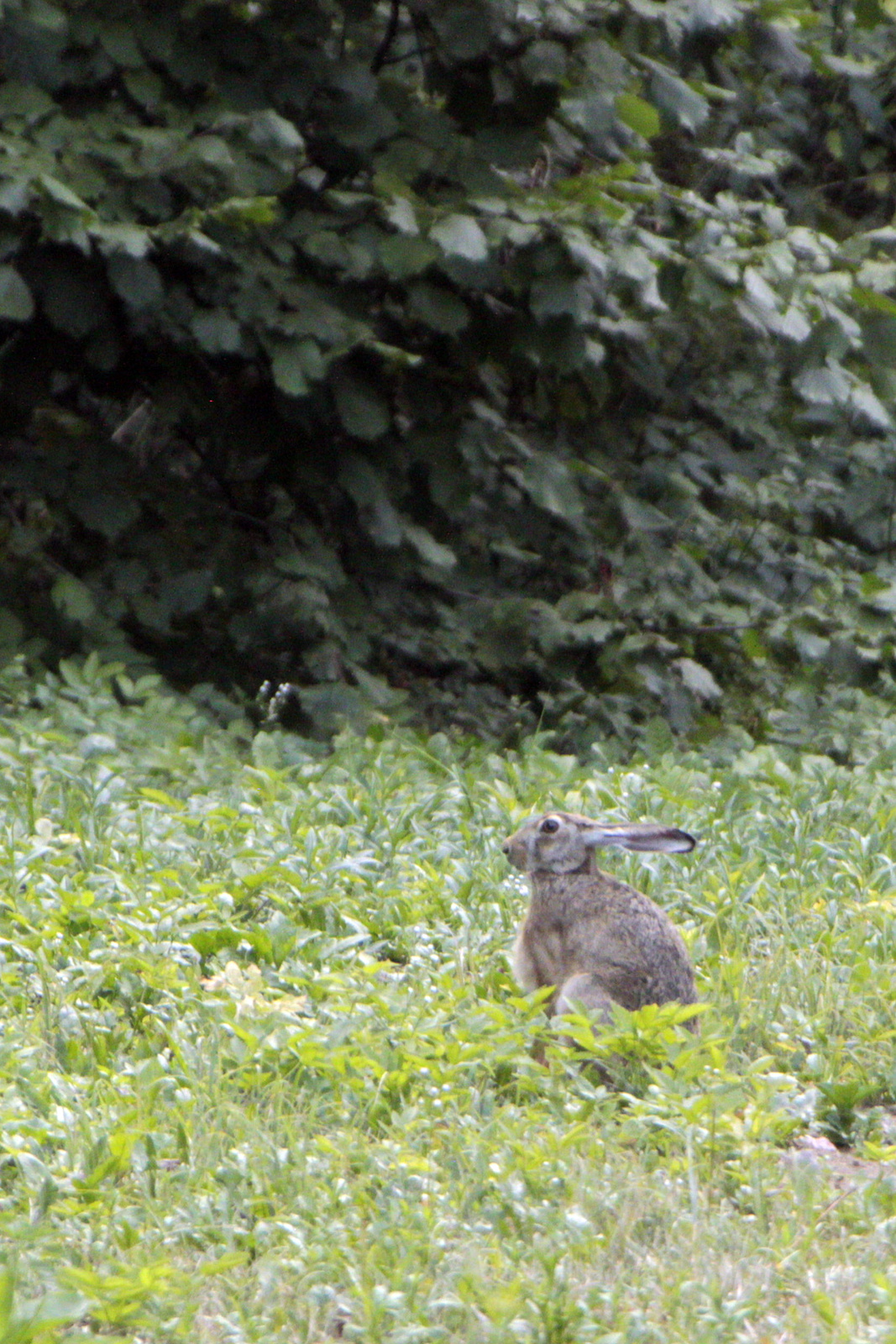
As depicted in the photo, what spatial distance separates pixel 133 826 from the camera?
5.92 m

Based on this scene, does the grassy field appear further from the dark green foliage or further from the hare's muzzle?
the dark green foliage

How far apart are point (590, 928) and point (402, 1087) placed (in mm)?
718

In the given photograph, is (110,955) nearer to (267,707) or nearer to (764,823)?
(764,823)

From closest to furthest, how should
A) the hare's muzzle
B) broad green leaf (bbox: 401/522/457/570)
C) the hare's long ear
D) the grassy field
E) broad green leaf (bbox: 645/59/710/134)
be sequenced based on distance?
1. the grassy field
2. the hare's long ear
3. the hare's muzzle
4. broad green leaf (bbox: 645/59/710/134)
5. broad green leaf (bbox: 401/522/457/570)

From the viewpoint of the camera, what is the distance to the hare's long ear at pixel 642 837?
4742 mm

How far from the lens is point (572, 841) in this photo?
4.85m

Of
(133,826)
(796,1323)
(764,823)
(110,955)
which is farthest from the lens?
(764,823)

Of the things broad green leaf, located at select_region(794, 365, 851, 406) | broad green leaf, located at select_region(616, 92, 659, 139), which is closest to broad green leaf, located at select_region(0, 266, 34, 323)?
broad green leaf, located at select_region(616, 92, 659, 139)

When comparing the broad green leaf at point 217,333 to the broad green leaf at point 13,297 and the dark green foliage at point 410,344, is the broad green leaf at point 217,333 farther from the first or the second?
the broad green leaf at point 13,297

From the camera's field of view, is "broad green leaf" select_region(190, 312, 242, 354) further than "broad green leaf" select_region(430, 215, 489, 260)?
Yes

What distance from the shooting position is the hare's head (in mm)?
4766

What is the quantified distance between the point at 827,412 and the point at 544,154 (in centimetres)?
188

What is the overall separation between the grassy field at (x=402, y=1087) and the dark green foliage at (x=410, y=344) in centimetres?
178

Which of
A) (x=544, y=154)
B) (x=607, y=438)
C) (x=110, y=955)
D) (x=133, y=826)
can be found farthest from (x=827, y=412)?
(x=110, y=955)
